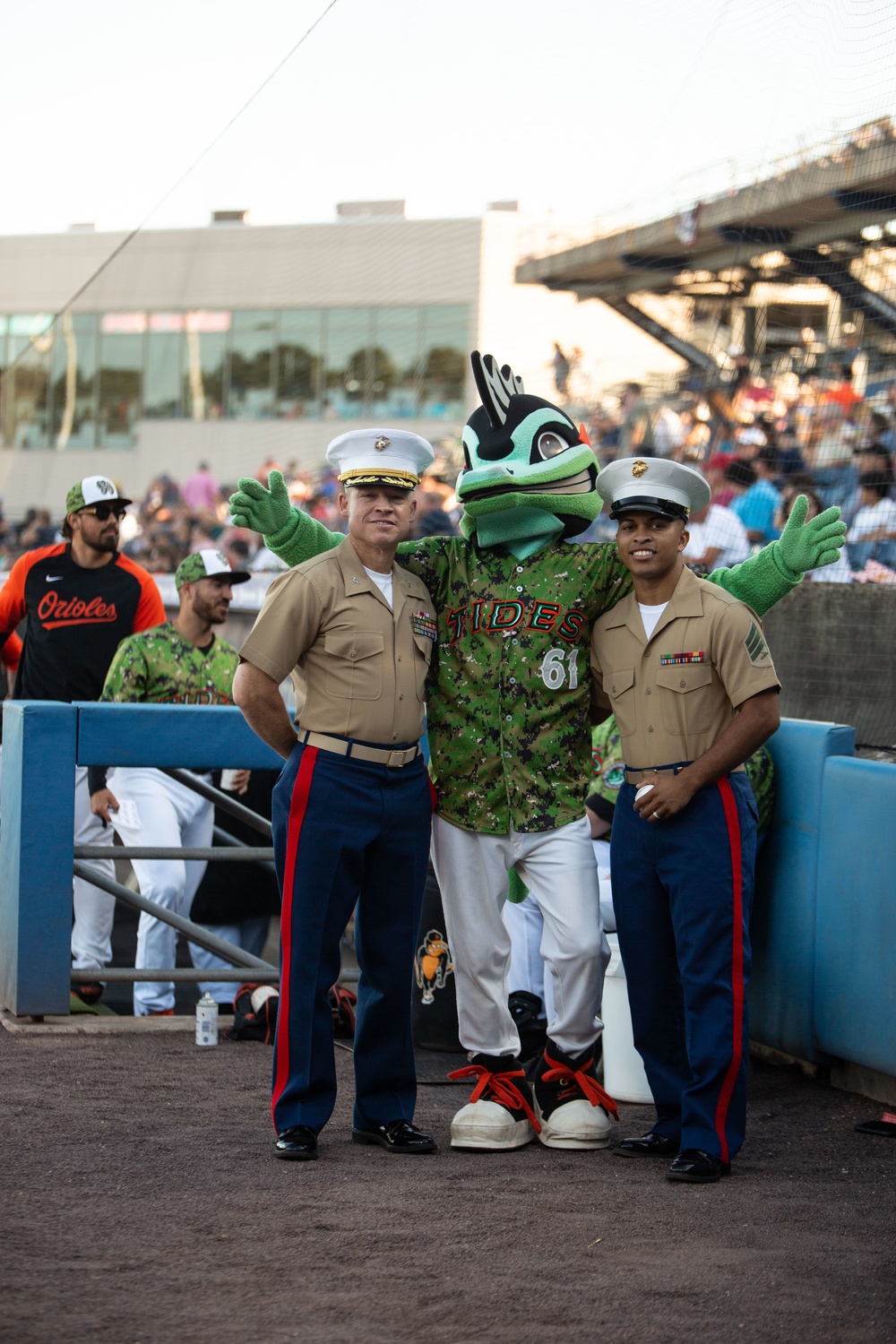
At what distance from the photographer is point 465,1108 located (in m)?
4.13

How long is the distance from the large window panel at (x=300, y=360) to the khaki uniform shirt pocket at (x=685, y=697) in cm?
2048

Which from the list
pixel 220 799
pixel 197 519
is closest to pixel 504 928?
pixel 220 799

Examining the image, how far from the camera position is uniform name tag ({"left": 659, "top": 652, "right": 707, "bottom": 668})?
397 centimetres

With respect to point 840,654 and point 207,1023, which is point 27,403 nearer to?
point 840,654

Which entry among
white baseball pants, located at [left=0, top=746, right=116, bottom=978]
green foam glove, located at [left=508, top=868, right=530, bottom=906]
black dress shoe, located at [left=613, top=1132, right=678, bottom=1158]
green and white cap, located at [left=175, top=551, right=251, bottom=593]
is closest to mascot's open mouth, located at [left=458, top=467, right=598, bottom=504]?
green foam glove, located at [left=508, top=868, right=530, bottom=906]

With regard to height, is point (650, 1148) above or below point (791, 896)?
below

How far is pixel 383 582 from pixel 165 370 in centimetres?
2091

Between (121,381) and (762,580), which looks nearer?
(762,580)

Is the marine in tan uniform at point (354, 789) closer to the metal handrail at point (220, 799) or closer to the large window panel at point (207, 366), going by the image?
the metal handrail at point (220, 799)

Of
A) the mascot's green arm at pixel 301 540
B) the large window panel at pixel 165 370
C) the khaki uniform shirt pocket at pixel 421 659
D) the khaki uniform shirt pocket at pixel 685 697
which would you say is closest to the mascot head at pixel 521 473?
the mascot's green arm at pixel 301 540

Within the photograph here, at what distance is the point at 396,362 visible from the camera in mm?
23031

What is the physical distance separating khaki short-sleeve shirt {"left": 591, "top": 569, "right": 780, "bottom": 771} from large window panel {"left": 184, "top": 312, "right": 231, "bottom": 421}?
20.0 m

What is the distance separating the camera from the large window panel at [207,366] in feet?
76.2

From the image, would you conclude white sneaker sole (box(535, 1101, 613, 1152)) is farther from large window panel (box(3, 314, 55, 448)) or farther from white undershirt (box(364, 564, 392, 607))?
large window panel (box(3, 314, 55, 448))
